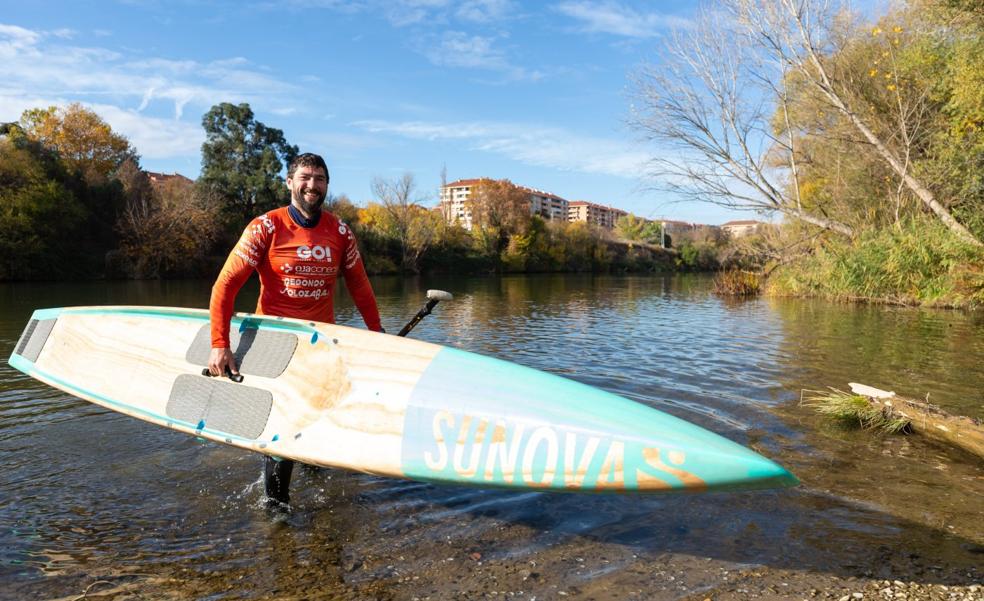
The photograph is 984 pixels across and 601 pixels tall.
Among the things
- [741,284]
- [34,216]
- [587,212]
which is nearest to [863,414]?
[741,284]

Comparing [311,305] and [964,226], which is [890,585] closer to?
[311,305]

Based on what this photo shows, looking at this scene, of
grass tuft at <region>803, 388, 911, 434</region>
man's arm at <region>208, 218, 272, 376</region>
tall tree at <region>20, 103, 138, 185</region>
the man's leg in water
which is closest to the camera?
man's arm at <region>208, 218, 272, 376</region>

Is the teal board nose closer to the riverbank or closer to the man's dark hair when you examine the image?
the man's dark hair

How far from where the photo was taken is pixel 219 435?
3.68 m

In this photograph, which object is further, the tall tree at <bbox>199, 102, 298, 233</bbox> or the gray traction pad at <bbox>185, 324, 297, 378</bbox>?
the tall tree at <bbox>199, 102, 298, 233</bbox>

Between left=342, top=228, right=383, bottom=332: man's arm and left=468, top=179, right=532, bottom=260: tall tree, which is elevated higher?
left=468, top=179, right=532, bottom=260: tall tree

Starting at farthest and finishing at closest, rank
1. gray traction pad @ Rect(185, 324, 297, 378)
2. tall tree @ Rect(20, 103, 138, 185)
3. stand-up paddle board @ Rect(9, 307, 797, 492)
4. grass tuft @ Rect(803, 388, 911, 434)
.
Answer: tall tree @ Rect(20, 103, 138, 185), grass tuft @ Rect(803, 388, 911, 434), gray traction pad @ Rect(185, 324, 297, 378), stand-up paddle board @ Rect(9, 307, 797, 492)

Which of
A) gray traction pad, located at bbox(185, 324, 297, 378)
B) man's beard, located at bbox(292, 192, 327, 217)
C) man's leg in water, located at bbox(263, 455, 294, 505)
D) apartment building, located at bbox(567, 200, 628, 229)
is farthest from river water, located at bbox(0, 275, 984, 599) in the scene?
apartment building, located at bbox(567, 200, 628, 229)

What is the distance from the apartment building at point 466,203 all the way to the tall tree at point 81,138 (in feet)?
108

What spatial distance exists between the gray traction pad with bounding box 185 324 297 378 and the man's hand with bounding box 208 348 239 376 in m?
0.13

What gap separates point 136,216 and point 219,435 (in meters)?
43.3

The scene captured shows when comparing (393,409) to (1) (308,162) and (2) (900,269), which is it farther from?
(2) (900,269)

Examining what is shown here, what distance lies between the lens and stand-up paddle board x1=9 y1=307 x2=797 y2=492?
Result: 268cm

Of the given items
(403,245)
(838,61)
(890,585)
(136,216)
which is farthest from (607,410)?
(403,245)
